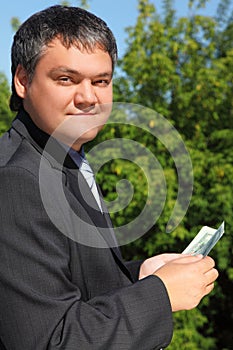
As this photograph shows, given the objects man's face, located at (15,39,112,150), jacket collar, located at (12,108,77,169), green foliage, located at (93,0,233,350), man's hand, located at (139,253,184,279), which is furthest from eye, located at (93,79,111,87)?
green foliage, located at (93,0,233,350)

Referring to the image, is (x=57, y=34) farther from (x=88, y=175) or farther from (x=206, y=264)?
(x=206, y=264)

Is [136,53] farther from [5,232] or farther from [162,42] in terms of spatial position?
[5,232]

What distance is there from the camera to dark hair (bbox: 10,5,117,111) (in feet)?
5.99

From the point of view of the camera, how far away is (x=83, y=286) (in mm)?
1772

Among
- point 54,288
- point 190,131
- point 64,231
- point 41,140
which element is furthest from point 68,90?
point 190,131

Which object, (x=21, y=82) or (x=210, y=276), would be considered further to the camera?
(x=21, y=82)

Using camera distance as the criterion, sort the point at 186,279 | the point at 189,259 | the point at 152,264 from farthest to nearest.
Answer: the point at 152,264 < the point at 189,259 < the point at 186,279

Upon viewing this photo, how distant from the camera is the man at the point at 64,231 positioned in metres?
1.58

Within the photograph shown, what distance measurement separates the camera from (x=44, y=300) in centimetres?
157

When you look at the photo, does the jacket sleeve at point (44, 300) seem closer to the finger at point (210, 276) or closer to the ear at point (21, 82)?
the finger at point (210, 276)

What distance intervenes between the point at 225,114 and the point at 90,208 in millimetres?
5942

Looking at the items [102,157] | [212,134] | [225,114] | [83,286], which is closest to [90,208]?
[83,286]

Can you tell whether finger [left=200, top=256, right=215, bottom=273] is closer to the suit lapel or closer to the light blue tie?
the suit lapel

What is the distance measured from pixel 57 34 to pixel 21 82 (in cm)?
21
